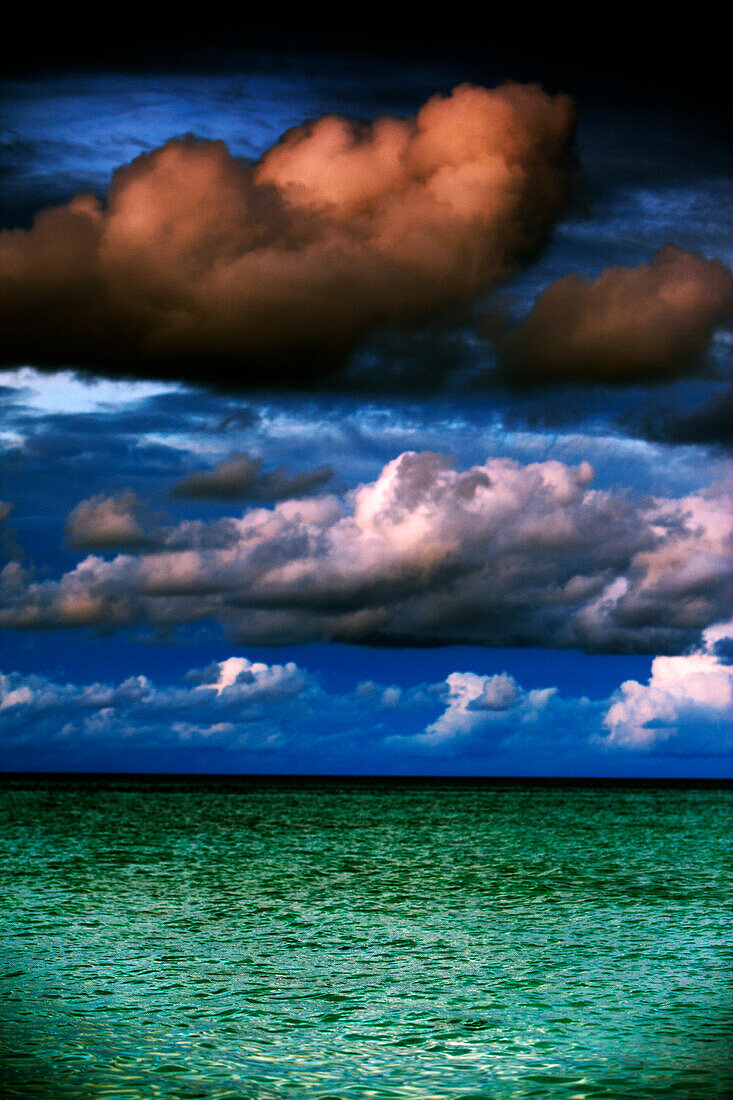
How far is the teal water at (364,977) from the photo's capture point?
13555mm

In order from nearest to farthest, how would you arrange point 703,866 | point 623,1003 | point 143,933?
point 623,1003 < point 143,933 < point 703,866

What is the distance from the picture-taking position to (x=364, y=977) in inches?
773

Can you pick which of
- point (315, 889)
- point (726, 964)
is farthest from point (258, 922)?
point (726, 964)

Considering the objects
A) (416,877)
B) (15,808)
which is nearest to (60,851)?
(416,877)

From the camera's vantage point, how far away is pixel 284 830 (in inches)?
2542

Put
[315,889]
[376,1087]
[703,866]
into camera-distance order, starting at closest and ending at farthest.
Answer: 1. [376,1087]
2. [315,889]
3. [703,866]

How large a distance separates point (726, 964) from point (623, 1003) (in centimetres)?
424

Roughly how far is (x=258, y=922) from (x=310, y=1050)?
12088 millimetres

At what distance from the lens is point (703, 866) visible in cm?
4169

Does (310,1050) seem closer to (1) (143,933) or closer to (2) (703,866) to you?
(1) (143,933)

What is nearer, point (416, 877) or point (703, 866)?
point (416, 877)

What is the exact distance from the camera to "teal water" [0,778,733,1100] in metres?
13.6

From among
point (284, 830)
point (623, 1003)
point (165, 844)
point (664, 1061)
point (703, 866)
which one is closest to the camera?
point (664, 1061)

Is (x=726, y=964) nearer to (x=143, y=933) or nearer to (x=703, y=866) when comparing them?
(x=143, y=933)
